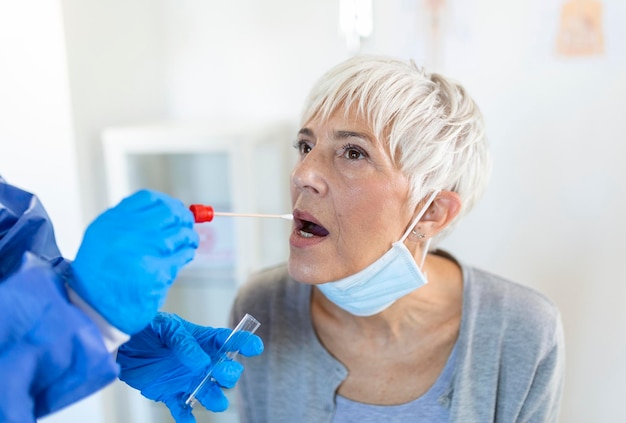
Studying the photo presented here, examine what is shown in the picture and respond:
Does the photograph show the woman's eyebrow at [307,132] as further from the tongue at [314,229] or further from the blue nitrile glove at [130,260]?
the blue nitrile glove at [130,260]

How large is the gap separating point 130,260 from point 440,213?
0.70m

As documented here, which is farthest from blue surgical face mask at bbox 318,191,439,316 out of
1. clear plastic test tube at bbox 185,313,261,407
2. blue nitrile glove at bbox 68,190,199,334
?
blue nitrile glove at bbox 68,190,199,334

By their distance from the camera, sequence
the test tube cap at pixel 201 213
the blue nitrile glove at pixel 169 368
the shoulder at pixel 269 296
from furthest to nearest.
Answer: the shoulder at pixel 269 296, the blue nitrile glove at pixel 169 368, the test tube cap at pixel 201 213

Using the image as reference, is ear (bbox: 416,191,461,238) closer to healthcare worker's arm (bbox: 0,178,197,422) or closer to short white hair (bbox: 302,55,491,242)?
short white hair (bbox: 302,55,491,242)

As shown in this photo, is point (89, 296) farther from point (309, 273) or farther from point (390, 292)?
point (390, 292)

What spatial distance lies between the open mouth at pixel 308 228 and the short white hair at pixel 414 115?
185 mm

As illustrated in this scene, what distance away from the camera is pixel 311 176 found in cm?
113

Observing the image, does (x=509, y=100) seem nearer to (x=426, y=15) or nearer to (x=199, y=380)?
(x=426, y=15)

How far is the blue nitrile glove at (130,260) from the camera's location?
73 cm

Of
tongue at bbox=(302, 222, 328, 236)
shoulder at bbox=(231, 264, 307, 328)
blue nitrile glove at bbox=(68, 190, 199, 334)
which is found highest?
blue nitrile glove at bbox=(68, 190, 199, 334)

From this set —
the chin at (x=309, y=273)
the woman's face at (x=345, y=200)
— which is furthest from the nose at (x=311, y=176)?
the chin at (x=309, y=273)

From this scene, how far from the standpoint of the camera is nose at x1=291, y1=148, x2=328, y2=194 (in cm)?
113

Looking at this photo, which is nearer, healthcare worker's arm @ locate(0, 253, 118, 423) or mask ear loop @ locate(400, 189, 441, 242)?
healthcare worker's arm @ locate(0, 253, 118, 423)

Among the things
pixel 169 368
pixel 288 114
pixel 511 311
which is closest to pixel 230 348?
pixel 169 368
